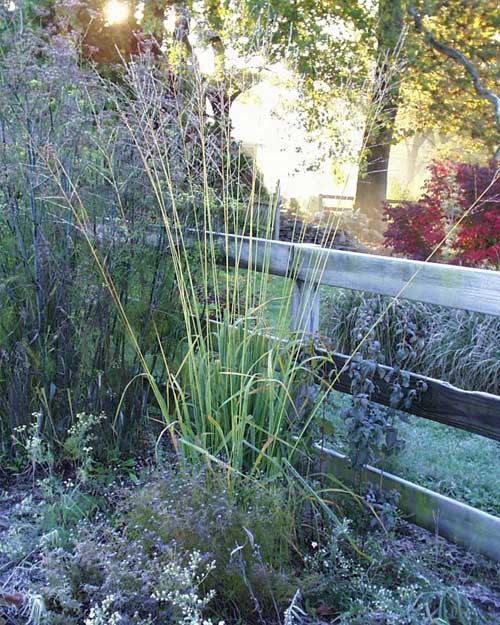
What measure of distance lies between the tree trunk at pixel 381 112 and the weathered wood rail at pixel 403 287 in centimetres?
49

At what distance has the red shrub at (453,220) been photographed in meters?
6.78

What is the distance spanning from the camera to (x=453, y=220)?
7.19m

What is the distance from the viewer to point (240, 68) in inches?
111

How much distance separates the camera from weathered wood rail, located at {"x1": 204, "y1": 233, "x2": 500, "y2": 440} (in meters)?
2.62

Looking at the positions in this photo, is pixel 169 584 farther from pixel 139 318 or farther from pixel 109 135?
pixel 109 135

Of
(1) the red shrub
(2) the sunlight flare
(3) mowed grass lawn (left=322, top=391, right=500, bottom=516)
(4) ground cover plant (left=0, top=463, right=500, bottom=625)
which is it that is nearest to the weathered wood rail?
(3) mowed grass lawn (left=322, top=391, right=500, bottom=516)

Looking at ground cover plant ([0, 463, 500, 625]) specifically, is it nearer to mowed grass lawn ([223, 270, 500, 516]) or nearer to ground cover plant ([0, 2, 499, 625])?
ground cover plant ([0, 2, 499, 625])

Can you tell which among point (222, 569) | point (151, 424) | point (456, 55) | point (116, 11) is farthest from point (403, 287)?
point (456, 55)

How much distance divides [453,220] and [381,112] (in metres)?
4.46

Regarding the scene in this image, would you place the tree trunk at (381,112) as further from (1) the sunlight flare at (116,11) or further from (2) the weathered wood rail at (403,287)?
(1) the sunlight flare at (116,11)

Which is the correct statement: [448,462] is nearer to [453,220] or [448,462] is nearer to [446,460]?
[446,460]

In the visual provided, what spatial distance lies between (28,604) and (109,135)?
2.23m

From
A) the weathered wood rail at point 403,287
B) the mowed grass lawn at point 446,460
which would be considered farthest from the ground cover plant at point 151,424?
the mowed grass lawn at point 446,460

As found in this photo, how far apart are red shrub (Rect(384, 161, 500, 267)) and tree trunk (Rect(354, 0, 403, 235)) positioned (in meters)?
0.77
